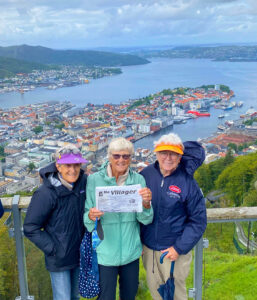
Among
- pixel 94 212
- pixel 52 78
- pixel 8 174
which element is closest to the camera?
pixel 94 212

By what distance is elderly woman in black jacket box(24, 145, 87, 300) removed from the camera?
129 cm

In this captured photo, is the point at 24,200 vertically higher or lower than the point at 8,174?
higher

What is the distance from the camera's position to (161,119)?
127 ft

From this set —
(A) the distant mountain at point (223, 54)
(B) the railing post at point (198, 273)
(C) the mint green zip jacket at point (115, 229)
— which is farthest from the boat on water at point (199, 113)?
(A) the distant mountain at point (223, 54)

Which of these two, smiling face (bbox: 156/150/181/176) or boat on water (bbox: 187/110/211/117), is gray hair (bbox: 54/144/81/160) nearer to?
smiling face (bbox: 156/150/181/176)

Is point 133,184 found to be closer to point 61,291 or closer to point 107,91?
point 61,291

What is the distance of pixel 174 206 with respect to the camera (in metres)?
1.32

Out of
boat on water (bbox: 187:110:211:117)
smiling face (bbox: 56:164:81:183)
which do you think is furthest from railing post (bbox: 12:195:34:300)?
boat on water (bbox: 187:110:211:117)

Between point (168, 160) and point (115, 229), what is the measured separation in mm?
Answer: 326

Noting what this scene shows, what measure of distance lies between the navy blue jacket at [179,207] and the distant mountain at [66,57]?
9487 centimetres

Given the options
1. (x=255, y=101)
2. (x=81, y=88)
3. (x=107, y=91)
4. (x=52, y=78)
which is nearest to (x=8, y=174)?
(x=255, y=101)

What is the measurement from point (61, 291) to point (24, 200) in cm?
39

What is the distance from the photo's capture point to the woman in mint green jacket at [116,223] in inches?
51.3

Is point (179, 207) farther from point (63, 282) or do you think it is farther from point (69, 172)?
point (63, 282)
